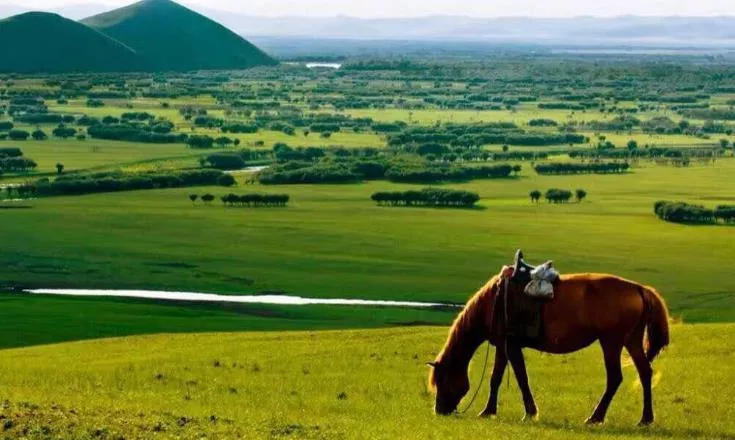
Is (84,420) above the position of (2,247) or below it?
above

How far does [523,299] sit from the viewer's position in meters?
19.6

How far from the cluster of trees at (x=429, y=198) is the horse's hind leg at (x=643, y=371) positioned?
7662 centimetres

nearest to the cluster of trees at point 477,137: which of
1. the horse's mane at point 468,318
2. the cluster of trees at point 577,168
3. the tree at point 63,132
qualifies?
the cluster of trees at point 577,168

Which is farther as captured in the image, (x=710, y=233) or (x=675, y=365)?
(x=710, y=233)

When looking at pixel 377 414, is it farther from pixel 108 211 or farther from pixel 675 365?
pixel 108 211

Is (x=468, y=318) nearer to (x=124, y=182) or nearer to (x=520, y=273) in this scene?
(x=520, y=273)


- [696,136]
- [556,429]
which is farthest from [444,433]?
[696,136]

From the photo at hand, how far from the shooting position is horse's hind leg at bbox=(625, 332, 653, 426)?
1917cm

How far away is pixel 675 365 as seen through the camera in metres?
26.3

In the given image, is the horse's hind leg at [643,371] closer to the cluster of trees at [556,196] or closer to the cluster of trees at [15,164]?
the cluster of trees at [556,196]

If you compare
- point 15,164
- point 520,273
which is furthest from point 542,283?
point 15,164

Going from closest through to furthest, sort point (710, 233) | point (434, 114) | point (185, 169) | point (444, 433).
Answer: point (444, 433) < point (710, 233) < point (185, 169) < point (434, 114)

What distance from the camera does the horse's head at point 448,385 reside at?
2019cm

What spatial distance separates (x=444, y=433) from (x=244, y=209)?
74.8 metres
